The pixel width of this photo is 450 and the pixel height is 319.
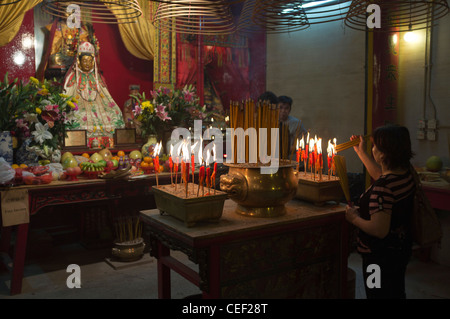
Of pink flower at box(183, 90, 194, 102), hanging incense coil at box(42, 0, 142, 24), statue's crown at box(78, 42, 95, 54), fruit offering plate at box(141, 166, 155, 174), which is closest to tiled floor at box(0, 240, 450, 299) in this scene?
fruit offering plate at box(141, 166, 155, 174)

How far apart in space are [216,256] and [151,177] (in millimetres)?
2032

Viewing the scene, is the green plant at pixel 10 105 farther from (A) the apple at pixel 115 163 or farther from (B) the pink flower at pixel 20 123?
(A) the apple at pixel 115 163

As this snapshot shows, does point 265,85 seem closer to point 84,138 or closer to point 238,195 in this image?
point 84,138

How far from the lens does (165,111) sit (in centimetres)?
425

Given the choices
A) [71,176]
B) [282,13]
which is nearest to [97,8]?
[71,176]

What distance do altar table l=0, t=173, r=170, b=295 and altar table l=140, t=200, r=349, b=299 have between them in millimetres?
1305

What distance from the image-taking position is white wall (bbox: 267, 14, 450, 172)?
423 cm

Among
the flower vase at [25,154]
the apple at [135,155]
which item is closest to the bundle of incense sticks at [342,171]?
the apple at [135,155]

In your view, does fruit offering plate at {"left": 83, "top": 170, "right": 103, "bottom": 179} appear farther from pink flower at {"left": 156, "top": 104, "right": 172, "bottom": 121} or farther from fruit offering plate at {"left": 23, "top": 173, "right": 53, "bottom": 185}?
pink flower at {"left": 156, "top": 104, "right": 172, "bottom": 121}

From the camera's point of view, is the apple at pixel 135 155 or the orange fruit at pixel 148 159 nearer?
the orange fruit at pixel 148 159

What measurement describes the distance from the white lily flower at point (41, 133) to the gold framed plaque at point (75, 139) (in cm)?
36

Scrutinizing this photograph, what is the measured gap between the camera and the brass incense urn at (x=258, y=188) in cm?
209
